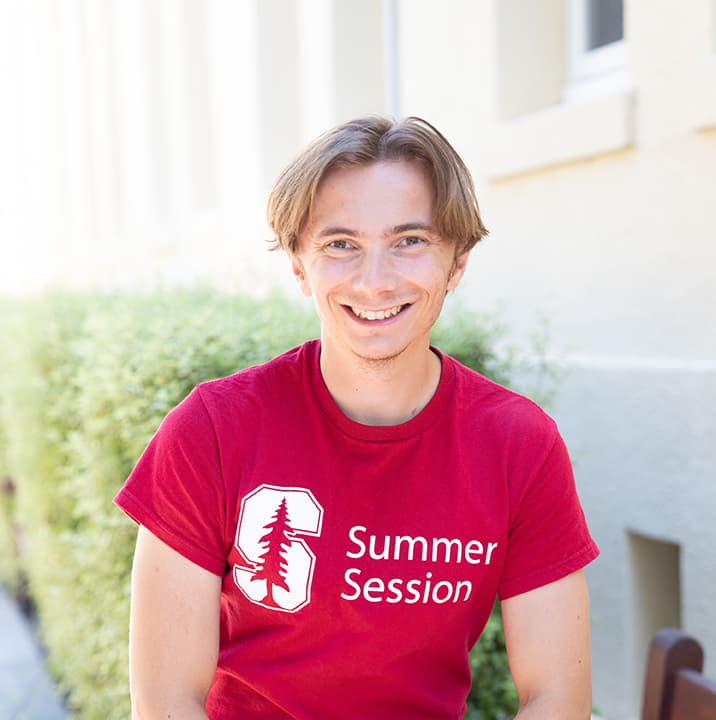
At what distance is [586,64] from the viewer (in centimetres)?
473

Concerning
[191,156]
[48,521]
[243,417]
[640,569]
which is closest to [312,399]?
[243,417]

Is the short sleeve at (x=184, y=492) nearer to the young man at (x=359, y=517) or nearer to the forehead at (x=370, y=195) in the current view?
the young man at (x=359, y=517)

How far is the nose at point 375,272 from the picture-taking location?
2.10 m

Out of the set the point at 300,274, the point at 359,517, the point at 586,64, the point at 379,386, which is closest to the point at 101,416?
the point at 300,274

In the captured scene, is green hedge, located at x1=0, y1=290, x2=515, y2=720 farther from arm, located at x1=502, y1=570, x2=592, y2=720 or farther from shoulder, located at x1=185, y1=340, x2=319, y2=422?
arm, located at x1=502, y1=570, x2=592, y2=720

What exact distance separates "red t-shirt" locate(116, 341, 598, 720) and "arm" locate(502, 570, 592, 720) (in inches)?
1.4

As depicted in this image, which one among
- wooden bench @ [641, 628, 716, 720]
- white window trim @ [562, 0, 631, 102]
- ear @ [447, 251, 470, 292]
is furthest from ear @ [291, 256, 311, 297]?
white window trim @ [562, 0, 631, 102]

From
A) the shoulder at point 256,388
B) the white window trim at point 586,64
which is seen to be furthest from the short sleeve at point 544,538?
the white window trim at point 586,64

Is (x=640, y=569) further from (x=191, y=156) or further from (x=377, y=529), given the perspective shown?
(x=191, y=156)

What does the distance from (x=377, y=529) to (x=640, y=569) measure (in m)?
2.39

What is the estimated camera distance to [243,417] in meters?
2.12

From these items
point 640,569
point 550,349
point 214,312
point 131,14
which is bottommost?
point 640,569

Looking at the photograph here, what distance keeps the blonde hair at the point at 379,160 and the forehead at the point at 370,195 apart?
0.05 feet

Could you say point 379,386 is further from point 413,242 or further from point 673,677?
point 673,677
